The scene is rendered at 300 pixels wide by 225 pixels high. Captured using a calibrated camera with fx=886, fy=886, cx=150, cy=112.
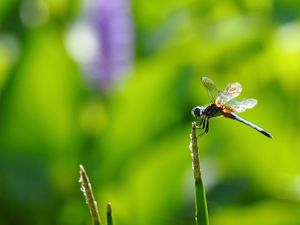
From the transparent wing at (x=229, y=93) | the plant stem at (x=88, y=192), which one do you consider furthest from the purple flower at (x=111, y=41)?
the plant stem at (x=88, y=192)

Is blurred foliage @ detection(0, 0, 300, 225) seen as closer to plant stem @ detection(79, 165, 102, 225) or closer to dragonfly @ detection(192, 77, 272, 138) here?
dragonfly @ detection(192, 77, 272, 138)

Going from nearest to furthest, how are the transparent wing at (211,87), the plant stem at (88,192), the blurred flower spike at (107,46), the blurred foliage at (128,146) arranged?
the plant stem at (88,192), the transparent wing at (211,87), the blurred foliage at (128,146), the blurred flower spike at (107,46)

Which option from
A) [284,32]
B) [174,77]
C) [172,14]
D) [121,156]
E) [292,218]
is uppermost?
[172,14]

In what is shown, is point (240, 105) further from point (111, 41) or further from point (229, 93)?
point (111, 41)

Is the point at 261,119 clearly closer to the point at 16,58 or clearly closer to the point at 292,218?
the point at 292,218

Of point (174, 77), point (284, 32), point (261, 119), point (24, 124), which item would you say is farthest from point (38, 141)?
point (284, 32)

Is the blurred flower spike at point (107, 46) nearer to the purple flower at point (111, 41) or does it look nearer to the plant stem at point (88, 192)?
the purple flower at point (111, 41)

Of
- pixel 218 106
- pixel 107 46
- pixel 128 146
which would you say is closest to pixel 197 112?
pixel 218 106
